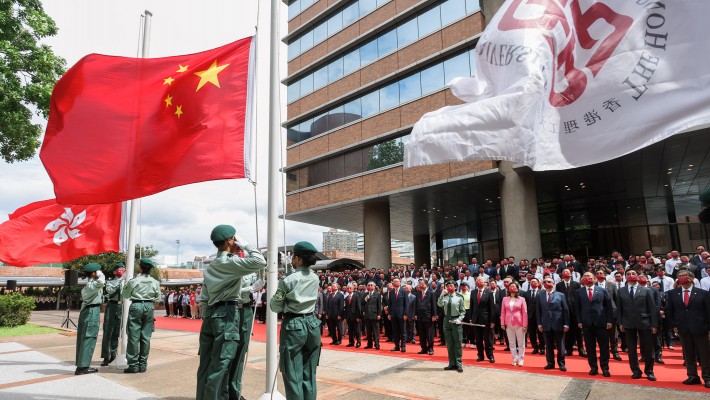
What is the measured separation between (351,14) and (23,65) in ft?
65.1

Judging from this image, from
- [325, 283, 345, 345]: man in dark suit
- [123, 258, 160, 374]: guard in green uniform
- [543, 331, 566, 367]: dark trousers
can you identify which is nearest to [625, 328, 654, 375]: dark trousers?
[543, 331, 566, 367]: dark trousers

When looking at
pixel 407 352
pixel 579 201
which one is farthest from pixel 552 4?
pixel 579 201

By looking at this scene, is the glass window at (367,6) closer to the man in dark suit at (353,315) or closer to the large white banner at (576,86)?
the man in dark suit at (353,315)

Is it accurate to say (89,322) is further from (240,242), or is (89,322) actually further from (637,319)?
(637,319)

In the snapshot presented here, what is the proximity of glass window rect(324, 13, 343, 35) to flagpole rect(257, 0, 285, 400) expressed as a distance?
81.1 ft

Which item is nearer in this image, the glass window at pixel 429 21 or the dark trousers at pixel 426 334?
the dark trousers at pixel 426 334

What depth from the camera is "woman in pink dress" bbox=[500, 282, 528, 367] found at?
30.1ft

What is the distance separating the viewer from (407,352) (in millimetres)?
11398

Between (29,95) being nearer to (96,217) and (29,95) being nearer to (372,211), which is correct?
(96,217)

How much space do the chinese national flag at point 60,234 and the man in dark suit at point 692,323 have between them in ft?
35.2

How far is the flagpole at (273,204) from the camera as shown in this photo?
17.1 feet

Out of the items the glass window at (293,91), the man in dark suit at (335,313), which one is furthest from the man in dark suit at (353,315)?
the glass window at (293,91)

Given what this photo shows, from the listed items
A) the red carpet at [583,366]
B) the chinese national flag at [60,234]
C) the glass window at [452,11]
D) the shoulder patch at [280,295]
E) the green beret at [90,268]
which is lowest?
the red carpet at [583,366]

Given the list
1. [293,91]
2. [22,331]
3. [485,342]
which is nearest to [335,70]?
[293,91]
